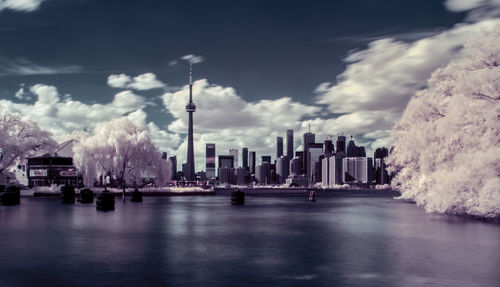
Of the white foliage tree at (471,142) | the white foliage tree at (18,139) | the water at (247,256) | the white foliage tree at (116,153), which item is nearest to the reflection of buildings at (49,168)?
the white foliage tree at (18,139)

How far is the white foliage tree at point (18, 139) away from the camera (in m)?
80.9

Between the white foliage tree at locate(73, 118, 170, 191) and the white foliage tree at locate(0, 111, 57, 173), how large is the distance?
30.2 feet

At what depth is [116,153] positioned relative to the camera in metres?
79.7

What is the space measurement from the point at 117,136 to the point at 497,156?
6047cm

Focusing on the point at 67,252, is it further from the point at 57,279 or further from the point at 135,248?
the point at 57,279

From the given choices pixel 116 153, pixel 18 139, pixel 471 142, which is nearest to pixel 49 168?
pixel 18 139

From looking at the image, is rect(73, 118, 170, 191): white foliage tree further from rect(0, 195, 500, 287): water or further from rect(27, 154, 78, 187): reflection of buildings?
rect(0, 195, 500, 287): water

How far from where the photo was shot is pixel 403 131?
5834cm

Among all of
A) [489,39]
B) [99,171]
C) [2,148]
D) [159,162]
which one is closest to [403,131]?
[489,39]

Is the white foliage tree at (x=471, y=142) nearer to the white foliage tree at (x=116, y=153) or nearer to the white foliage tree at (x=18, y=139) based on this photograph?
the white foliage tree at (x=116, y=153)

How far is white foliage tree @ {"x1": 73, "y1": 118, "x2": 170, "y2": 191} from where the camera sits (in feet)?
261

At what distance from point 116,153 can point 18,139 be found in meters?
17.6

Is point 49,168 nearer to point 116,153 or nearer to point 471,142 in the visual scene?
point 116,153

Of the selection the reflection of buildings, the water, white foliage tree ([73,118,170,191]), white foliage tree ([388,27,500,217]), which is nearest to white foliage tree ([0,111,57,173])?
the reflection of buildings
